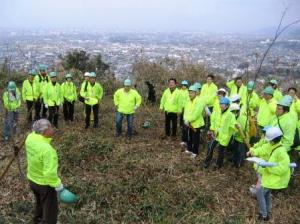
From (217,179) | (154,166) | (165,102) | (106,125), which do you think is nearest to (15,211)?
(154,166)

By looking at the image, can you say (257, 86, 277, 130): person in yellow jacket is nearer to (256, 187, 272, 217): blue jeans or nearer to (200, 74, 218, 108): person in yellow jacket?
(200, 74, 218, 108): person in yellow jacket

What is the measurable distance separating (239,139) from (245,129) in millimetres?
1317

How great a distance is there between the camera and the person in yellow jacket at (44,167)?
18.2 feet

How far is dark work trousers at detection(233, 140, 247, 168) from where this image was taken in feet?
30.0

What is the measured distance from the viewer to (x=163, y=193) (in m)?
7.60

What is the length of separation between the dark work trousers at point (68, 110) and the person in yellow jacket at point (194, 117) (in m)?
4.50

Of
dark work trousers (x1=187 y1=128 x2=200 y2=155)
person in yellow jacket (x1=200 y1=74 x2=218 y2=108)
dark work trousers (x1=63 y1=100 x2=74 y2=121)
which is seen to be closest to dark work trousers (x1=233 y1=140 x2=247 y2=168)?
dark work trousers (x1=187 y1=128 x2=200 y2=155)

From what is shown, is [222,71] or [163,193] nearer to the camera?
[163,193]

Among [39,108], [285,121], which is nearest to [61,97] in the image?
[39,108]

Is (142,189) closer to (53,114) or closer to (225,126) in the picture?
(225,126)

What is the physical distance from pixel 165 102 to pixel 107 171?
323 cm

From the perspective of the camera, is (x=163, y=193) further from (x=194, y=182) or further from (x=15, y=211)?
(x=15, y=211)

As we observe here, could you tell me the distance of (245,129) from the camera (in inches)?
305

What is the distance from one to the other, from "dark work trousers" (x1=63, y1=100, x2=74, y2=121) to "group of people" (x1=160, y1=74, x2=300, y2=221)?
3.31m
